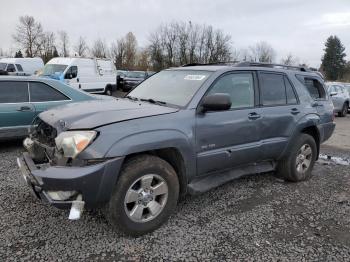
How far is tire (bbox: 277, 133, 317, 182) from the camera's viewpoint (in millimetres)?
5332

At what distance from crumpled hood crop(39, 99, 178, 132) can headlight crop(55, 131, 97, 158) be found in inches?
2.6

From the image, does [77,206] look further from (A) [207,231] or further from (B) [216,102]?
(B) [216,102]

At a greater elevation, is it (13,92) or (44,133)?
(13,92)

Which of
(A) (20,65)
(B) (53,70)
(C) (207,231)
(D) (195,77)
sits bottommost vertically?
(C) (207,231)

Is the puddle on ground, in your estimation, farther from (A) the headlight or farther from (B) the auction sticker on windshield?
(A) the headlight

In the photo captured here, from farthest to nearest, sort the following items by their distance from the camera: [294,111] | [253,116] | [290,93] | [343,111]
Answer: [343,111]
[290,93]
[294,111]
[253,116]

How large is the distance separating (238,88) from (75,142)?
2.31 m

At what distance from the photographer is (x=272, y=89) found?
16.6 feet

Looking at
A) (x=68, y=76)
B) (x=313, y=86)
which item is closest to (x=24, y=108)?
(x=313, y=86)

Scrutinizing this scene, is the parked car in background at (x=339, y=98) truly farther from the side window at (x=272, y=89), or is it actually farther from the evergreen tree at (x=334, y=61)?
the evergreen tree at (x=334, y=61)

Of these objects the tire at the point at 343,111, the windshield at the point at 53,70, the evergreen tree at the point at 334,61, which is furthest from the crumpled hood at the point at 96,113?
the evergreen tree at the point at 334,61

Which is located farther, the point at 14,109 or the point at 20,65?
the point at 20,65

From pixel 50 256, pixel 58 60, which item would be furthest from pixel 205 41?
pixel 50 256

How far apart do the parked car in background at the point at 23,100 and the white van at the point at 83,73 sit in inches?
422
